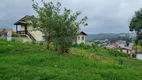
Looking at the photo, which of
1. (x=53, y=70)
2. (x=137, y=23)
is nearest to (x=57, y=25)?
(x=53, y=70)

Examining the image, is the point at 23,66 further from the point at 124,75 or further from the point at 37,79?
the point at 124,75

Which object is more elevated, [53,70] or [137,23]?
[137,23]

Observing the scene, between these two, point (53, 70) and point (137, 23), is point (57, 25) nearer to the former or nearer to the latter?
point (53, 70)

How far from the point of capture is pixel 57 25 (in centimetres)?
1292

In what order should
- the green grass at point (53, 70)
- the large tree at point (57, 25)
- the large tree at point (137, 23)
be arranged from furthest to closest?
the large tree at point (137, 23)
the large tree at point (57, 25)
the green grass at point (53, 70)

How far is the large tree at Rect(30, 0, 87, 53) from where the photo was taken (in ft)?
42.1

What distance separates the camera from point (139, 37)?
165 feet

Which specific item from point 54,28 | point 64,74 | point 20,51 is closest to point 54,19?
point 54,28

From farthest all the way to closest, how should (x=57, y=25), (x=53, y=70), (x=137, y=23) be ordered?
(x=137, y=23)
(x=57, y=25)
(x=53, y=70)

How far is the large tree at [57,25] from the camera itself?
1284 centimetres

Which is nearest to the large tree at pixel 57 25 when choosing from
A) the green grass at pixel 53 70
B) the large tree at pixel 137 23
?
the green grass at pixel 53 70

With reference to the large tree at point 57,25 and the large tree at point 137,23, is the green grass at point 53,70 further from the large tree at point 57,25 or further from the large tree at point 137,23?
the large tree at point 137,23

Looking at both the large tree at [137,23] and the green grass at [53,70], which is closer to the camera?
the green grass at [53,70]

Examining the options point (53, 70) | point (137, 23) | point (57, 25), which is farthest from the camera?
point (137, 23)
